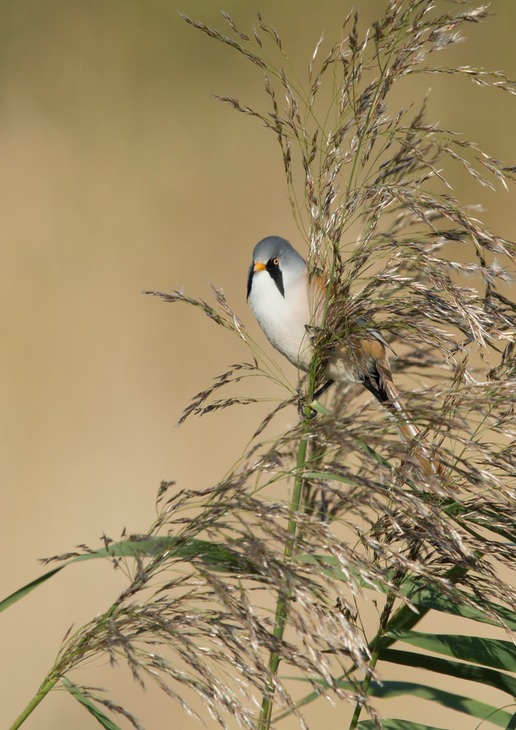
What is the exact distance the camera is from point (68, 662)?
98cm

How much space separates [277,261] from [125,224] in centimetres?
196

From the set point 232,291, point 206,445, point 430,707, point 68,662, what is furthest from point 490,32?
point 68,662

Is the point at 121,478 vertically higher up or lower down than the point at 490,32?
lower down

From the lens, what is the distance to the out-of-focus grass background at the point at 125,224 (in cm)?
340

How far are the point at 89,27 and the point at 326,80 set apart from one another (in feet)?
3.31

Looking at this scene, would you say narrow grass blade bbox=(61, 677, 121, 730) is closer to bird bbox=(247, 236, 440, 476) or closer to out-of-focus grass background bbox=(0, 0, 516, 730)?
bird bbox=(247, 236, 440, 476)

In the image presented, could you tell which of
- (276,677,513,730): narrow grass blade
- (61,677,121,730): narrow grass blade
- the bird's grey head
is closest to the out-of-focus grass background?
the bird's grey head

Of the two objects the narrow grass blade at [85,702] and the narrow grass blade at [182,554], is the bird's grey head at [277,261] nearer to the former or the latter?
the narrow grass blade at [182,554]

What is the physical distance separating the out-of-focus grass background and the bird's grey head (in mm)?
1403

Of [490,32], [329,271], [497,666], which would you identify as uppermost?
[490,32]

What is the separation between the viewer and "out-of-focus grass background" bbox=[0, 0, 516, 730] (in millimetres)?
3396

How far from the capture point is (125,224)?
371cm

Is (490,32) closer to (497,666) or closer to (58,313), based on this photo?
(58,313)

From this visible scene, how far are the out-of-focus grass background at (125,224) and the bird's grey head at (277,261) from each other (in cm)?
140
